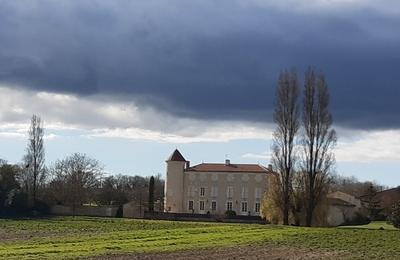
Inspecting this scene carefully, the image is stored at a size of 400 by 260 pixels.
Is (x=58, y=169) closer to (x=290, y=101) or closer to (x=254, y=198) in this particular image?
(x=254, y=198)

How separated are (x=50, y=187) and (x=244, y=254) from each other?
91.4 meters

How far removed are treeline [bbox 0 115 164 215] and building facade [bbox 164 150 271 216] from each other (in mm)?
4738

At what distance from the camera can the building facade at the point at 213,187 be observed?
120312mm

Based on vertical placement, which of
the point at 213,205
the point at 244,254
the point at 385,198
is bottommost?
the point at 244,254

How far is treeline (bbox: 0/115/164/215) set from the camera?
10000cm

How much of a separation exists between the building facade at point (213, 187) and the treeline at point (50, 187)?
4.74 m

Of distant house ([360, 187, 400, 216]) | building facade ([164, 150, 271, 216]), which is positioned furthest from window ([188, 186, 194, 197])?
distant house ([360, 187, 400, 216])

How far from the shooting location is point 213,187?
12250 cm

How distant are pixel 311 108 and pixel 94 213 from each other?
48514mm

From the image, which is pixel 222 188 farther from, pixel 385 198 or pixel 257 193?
pixel 385 198

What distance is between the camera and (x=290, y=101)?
70.9m

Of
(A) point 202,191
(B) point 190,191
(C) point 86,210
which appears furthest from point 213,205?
(C) point 86,210

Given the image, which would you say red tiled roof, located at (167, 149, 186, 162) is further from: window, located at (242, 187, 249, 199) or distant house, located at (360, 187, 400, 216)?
distant house, located at (360, 187, 400, 216)

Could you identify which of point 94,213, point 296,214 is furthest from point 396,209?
point 94,213
